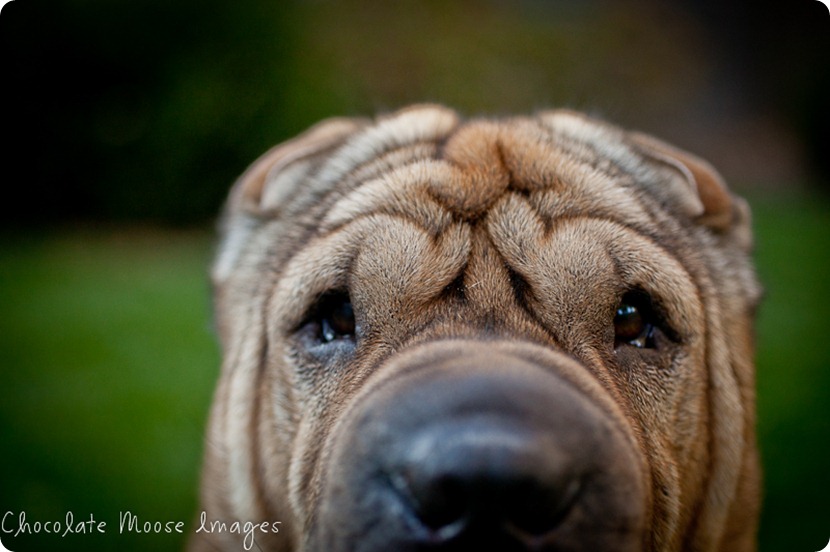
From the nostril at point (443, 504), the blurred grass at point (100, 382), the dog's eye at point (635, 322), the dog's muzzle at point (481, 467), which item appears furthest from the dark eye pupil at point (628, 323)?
the blurred grass at point (100, 382)

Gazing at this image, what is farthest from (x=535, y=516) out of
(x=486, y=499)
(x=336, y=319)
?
(x=336, y=319)

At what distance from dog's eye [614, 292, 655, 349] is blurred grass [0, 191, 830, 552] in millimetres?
2127

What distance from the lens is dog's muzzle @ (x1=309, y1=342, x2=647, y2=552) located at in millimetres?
1762

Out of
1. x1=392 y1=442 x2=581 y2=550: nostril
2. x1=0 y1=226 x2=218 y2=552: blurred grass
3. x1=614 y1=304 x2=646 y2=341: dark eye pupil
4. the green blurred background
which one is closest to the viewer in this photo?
x1=392 y1=442 x2=581 y2=550: nostril

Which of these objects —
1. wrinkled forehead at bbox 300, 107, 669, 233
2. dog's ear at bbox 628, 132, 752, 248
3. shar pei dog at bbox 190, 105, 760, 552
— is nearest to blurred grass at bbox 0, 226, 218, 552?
shar pei dog at bbox 190, 105, 760, 552

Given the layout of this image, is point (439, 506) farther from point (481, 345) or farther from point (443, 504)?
point (481, 345)

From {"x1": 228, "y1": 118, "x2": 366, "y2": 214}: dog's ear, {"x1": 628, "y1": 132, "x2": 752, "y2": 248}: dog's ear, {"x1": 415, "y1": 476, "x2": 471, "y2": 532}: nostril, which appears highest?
{"x1": 228, "y1": 118, "x2": 366, "y2": 214}: dog's ear

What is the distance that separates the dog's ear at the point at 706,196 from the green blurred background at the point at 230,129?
111cm

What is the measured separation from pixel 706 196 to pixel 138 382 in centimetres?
515

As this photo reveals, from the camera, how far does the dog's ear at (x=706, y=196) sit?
3.04 metres

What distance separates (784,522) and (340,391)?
3.10 meters

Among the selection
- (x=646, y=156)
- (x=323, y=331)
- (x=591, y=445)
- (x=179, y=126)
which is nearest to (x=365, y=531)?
(x=591, y=445)

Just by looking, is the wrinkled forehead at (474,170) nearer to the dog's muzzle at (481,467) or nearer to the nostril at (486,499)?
the dog's muzzle at (481,467)

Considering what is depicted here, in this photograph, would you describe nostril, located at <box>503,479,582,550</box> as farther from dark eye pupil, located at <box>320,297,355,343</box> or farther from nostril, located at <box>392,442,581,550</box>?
dark eye pupil, located at <box>320,297,355,343</box>
